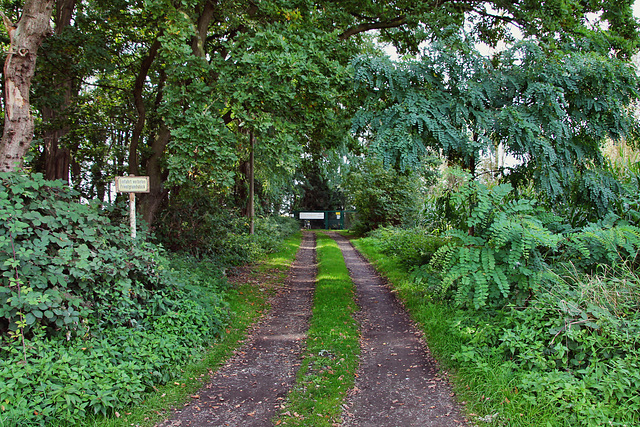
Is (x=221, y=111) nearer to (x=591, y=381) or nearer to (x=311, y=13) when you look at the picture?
(x=311, y=13)

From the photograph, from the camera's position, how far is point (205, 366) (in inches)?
197

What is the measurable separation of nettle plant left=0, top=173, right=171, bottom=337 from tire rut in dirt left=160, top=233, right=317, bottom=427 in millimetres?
1378

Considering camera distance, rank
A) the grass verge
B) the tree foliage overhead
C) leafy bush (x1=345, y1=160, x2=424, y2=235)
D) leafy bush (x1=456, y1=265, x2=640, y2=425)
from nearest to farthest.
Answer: leafy bush (x1=456, y1=265, x2=640, y2=425), the grass verge, the tree foliage overhead, leafy bush (x1=345, y1=160, x2=424, y2=235)

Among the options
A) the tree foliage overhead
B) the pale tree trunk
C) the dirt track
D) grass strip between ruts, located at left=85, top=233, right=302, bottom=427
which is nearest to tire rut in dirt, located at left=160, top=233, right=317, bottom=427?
the dirt track

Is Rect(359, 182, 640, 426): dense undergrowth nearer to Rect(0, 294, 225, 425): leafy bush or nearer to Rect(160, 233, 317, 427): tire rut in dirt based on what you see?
Rect(160, 233, 317, 427): tire rut in dirt

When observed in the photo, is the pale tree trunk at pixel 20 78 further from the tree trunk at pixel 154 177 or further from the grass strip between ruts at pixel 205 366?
the grass strip between ruts at pixel 205 366

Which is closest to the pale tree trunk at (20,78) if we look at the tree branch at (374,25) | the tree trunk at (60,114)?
the tree trunk at (60,114)

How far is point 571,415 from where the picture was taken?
11.1 ft

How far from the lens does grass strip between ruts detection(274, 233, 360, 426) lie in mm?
3931

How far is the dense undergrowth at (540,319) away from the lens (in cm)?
356

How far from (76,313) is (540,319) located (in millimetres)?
5095

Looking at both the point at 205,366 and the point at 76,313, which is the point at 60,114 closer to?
the point at 76,313

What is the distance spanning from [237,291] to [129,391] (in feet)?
15.7

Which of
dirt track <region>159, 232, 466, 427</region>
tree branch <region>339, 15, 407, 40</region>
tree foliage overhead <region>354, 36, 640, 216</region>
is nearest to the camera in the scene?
dirt track <region>159, 232, 466, 427</region>
